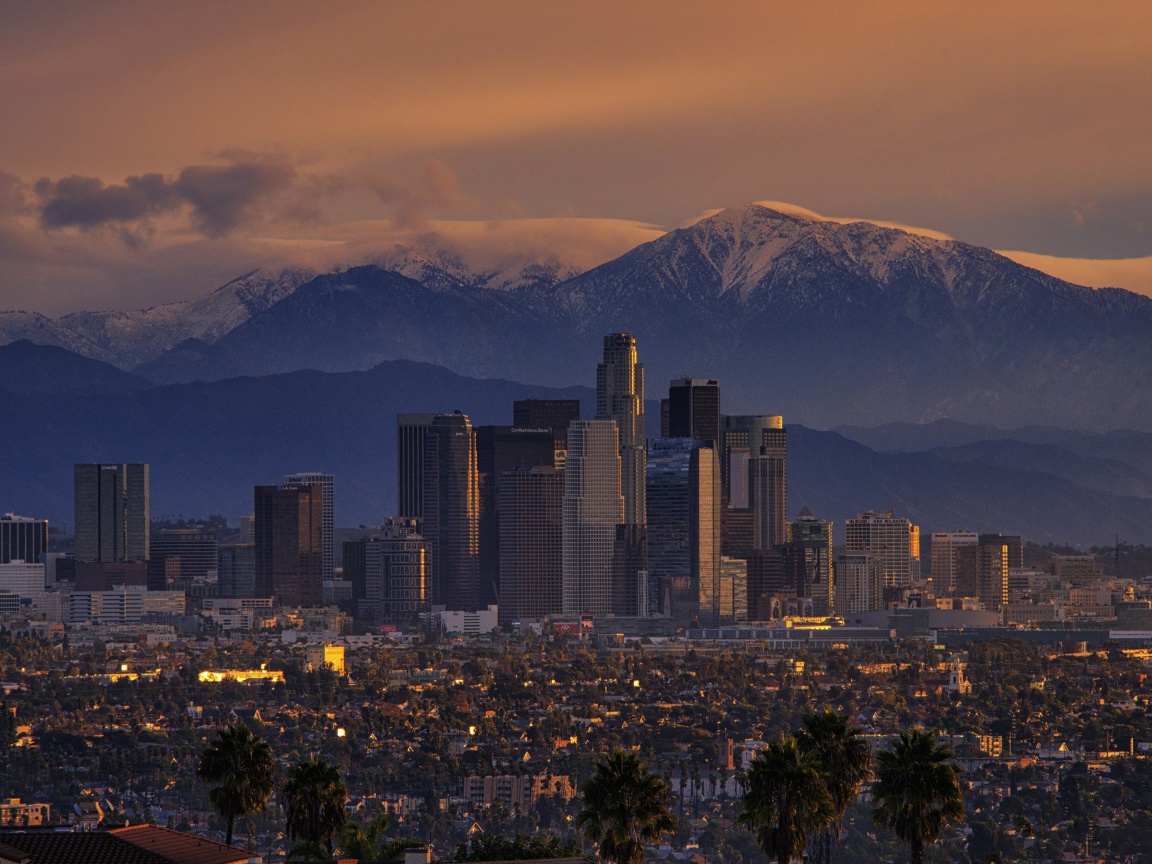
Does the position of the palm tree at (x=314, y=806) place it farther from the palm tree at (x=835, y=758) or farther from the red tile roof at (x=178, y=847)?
the palm tree at (x=835, y=758)

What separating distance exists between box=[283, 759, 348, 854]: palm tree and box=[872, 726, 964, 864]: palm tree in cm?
1870

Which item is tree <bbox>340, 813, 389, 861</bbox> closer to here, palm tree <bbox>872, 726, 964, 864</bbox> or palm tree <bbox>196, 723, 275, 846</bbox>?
palm tree <bbox>196, 723, 275, 846</bbox>

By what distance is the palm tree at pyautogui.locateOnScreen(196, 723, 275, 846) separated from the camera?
316 feet

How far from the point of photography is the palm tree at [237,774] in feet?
316

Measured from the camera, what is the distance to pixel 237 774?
3789 inches

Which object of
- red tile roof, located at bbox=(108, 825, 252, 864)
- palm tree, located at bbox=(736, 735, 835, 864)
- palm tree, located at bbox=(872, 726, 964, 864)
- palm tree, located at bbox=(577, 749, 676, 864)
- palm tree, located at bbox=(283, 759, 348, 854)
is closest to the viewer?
red tile roof, located at bbox=(108, 825, 252, 864)

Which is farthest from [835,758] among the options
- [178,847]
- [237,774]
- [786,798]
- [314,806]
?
[178,847]

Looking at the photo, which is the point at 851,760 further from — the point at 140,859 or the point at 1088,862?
the point at 1088,862

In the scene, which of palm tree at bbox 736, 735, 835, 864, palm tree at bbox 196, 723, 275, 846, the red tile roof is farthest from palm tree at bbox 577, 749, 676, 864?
palm tree at bbox 196, 723, 275, 846

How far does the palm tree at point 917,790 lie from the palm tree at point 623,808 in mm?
7381

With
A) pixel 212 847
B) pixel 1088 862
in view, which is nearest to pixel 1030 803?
pixel 1088 862

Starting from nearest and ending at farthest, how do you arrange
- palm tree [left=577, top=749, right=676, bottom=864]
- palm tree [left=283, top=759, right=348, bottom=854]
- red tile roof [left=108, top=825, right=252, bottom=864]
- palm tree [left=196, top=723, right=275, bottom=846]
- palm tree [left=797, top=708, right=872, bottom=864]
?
red tile roof [left=108, top=825, right=252, bottom=864] < palm tree [left=577, top=749, right=676, bottom=864] < palm tree [left=797, top=708, right=872, bottom=864] < palm tree [left=283, top=759, right=348, bottom=854] < palm tree [left=196, top=723, right=275, bottom=846]

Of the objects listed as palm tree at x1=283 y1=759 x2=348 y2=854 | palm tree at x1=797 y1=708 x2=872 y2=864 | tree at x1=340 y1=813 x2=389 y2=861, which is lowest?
tree at x1=340 y1=813 x2=389 y2=861

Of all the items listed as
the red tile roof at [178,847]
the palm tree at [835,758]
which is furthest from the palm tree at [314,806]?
the palm tree at [835,758]
